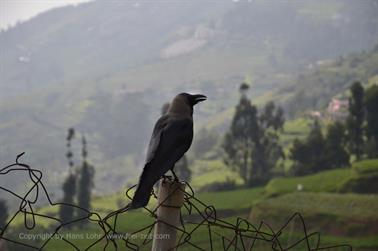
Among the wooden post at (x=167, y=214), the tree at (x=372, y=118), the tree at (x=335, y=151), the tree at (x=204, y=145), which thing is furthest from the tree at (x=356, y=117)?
the tree at (x=204, y=145)

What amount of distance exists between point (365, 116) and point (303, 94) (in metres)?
78.2

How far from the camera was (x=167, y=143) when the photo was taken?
195 inches

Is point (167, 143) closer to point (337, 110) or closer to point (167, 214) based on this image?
point (167, 214)

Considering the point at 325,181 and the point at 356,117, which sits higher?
the point at 356,117

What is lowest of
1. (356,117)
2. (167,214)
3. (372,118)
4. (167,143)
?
(372,118)

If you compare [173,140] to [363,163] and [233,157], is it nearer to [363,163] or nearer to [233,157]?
[363,163]

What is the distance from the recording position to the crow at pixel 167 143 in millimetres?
4227

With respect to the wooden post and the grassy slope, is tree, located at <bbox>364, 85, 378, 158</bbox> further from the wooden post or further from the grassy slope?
the wooden post

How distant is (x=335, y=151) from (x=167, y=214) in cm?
4002

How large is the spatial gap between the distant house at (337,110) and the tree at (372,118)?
40.3m

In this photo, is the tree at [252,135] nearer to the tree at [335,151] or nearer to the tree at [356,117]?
the tree at [335,151]

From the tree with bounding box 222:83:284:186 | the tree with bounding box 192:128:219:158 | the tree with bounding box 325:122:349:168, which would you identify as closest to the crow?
the tree with bounding box 325:122:349:168

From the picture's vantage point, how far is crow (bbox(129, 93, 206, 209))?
4.23m

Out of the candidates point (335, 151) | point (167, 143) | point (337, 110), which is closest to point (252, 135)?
point (335, 151)
